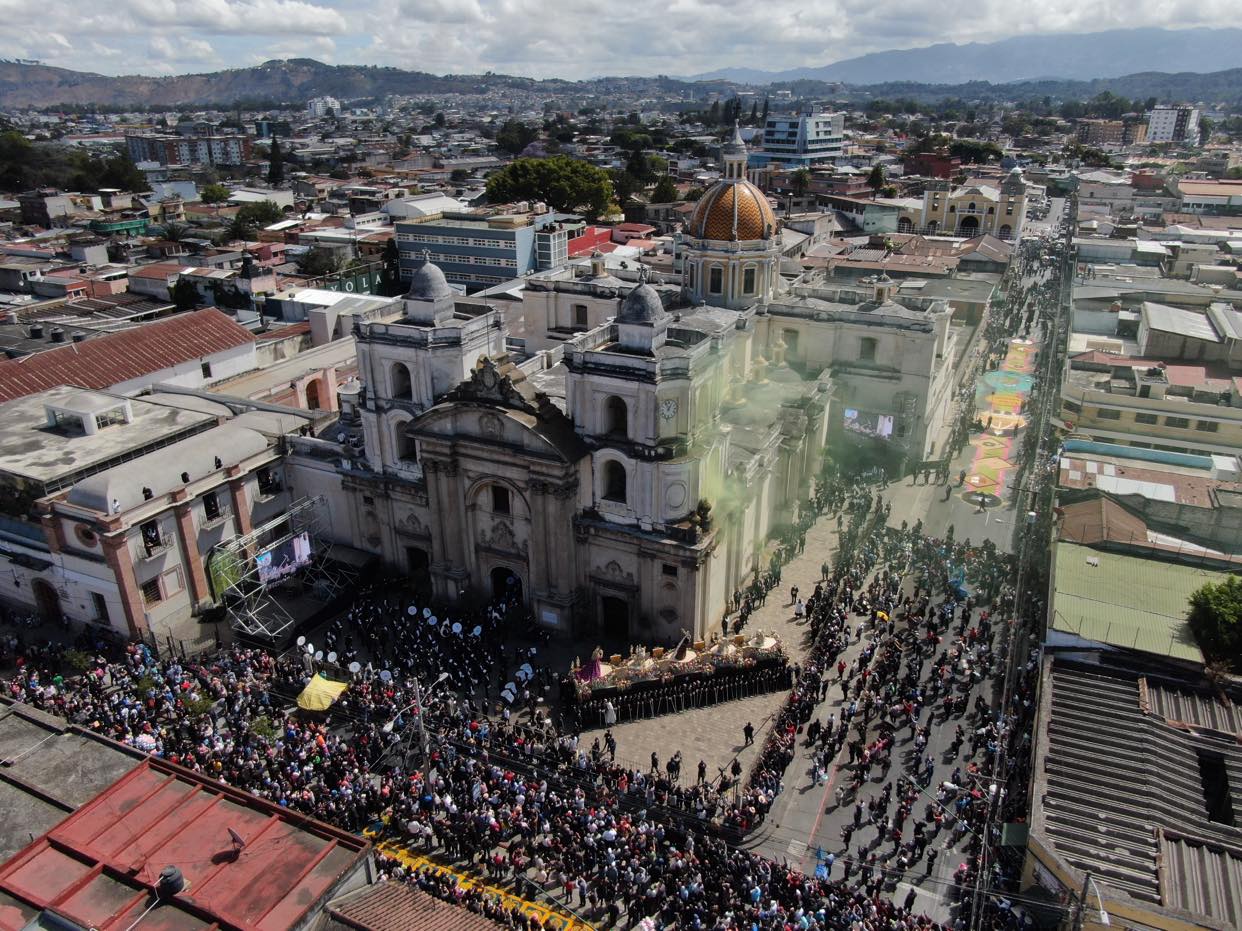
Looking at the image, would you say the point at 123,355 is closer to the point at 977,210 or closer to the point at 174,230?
the point at 174,230

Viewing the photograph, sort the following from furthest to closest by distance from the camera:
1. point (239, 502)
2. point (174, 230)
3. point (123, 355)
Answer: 1. point (174, 230)
2. point (123, 355)
3. point (239, 502)

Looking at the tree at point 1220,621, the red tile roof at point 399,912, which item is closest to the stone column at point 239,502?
the red tile roof at point 399,912

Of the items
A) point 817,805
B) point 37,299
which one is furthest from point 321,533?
point 37,299

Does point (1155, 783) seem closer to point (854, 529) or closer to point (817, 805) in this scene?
point (817, 805)

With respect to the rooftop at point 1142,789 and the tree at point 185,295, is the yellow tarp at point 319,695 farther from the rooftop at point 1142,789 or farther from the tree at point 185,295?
the tree at point 185,295

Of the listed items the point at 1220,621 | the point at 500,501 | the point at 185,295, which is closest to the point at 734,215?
the point at 500,501

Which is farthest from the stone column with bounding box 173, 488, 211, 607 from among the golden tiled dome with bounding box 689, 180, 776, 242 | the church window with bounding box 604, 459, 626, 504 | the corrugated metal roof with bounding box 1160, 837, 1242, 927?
the corrugated metal roof with bounding box 1160, 837, 1242, 927
